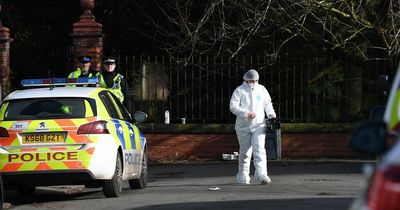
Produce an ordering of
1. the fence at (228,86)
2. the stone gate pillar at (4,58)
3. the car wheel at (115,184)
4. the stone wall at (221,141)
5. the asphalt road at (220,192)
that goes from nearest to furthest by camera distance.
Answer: the asphalt road at (220,192) → the car wheel at (115,184) → the stone wall at (221,141) → the stone gate pillar at (4,58) → the fence at (228,86)

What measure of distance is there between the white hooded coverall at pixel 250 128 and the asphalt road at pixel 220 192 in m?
0.25

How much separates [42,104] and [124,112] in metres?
1.53

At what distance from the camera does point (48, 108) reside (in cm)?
1061

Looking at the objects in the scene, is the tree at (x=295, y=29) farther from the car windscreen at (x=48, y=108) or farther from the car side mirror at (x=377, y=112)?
the car side mirror at (x=377, y=112)

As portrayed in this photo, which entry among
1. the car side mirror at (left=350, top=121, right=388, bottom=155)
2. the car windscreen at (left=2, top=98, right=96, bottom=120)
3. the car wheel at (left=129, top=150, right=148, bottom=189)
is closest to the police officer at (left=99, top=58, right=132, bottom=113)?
the car wheel at (left=129, top=150, right=148, bottom=189)

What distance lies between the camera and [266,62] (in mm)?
18234

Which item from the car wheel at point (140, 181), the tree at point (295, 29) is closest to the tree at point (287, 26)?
the tree at point (295, 29)

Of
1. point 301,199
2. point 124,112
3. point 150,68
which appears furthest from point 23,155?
point 150,68

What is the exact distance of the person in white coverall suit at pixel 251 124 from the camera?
1217 centimetres

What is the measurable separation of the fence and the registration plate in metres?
7.95

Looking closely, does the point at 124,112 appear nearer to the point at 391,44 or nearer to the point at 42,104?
the point at 42,104

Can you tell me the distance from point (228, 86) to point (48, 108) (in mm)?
8372

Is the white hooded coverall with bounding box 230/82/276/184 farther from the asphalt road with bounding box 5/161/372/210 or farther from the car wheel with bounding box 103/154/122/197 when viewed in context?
the car wheel with bounding box 103/154/122/197

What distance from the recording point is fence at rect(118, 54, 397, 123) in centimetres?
1825
